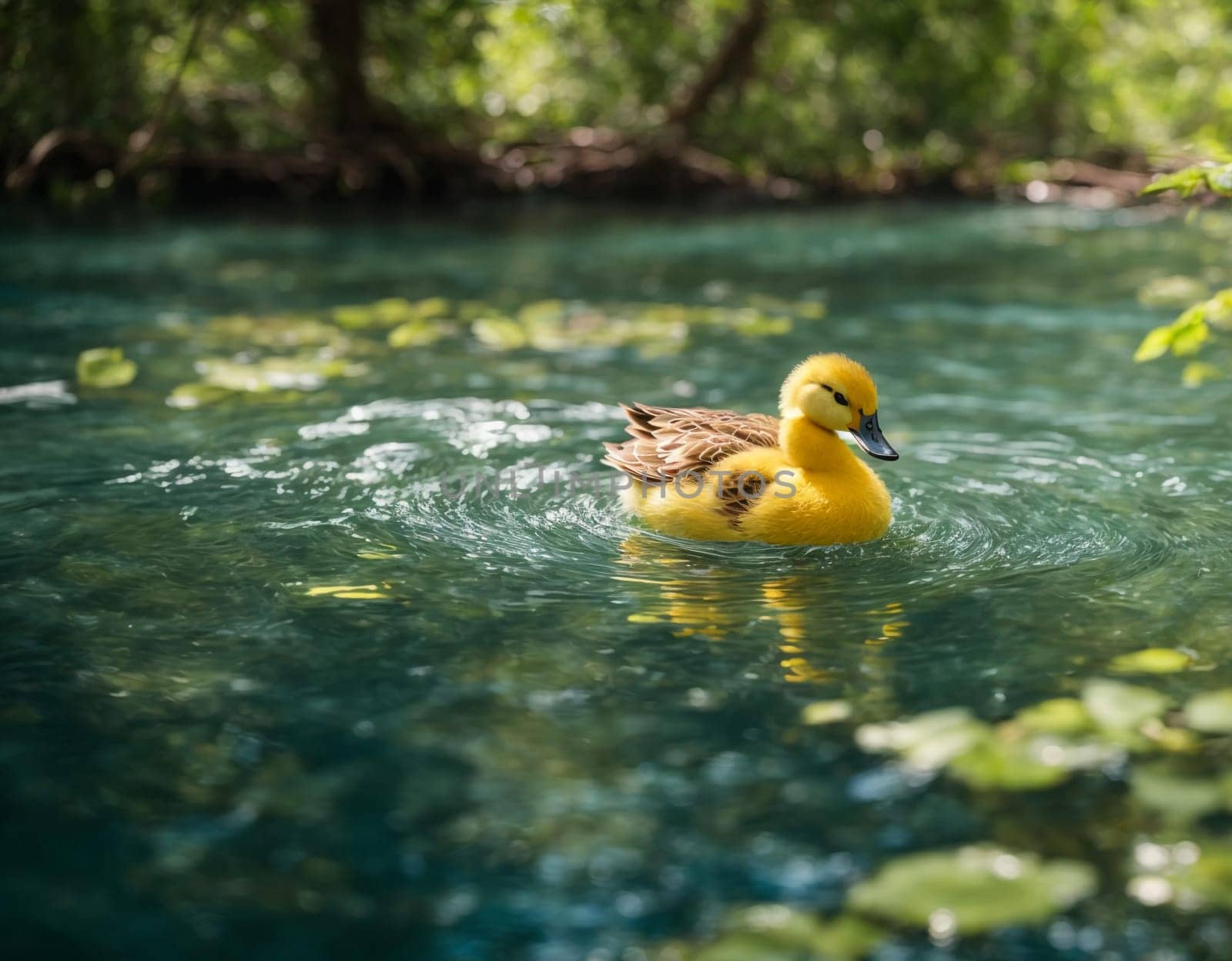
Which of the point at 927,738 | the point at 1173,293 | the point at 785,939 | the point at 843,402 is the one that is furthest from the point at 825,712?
the point at 1173,293

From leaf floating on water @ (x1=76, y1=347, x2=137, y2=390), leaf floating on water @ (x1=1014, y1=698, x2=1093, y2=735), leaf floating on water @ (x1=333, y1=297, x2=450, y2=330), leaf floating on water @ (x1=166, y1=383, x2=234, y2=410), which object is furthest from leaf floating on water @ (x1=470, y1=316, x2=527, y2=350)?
leaf floating on water @ (x1=1014, y1=698, x2=1093, y2=735)

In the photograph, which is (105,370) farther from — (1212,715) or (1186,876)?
(1186,876)

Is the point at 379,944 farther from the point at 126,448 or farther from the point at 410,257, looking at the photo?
the point at 410,257

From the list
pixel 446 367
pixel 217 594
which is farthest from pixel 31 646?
pixel 446 367

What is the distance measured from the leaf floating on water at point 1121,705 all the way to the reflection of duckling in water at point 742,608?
2.48 ft

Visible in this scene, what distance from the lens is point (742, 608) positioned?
14.3ft

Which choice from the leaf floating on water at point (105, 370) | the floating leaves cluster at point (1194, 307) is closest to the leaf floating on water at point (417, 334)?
the leaf floating on water at point (105, 370)

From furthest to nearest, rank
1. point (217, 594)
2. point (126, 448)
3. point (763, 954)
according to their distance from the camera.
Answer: point (126, 448)
point (217, 594)
point (763, 954)

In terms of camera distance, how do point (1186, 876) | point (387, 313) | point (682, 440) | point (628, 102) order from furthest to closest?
point (628, 102) < point (387, 313) < point (682, 440) < point (1186, 876)

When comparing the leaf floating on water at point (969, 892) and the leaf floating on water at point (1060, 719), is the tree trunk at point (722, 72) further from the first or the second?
the leaf floating on water at point (969, 892)

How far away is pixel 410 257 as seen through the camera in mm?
13258

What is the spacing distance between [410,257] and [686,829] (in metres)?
10.9

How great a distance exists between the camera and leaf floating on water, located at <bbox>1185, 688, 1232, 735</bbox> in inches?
129

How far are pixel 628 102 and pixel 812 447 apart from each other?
1530cm
